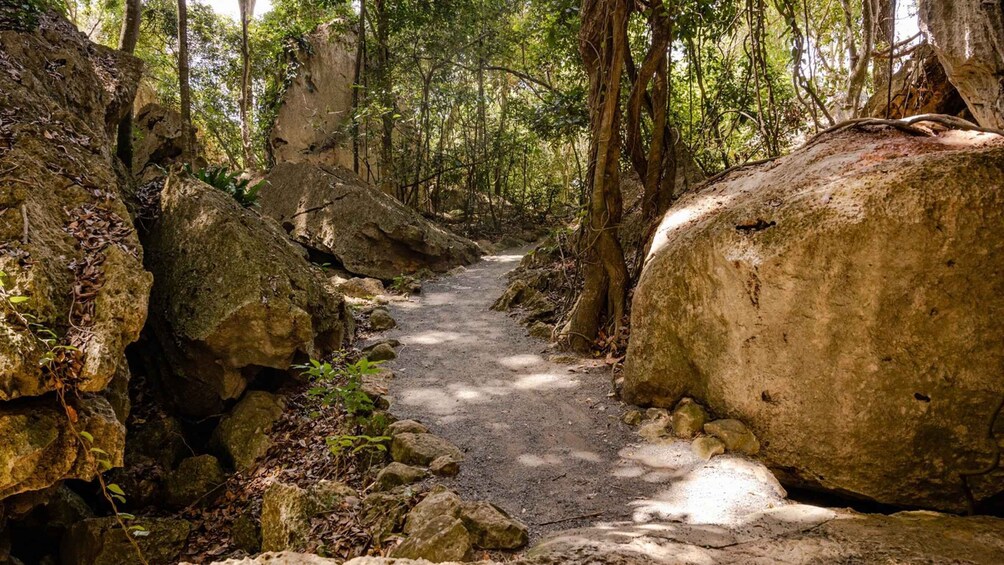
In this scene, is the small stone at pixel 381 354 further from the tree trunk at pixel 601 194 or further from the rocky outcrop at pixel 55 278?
the rocky outcrop at pixel 55 278

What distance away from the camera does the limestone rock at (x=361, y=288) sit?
29.4 ft

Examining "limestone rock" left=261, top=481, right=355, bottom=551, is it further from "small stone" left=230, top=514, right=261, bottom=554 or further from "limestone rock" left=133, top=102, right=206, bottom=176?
"limestone rock" left=133, top=102, right=206, bottom=176

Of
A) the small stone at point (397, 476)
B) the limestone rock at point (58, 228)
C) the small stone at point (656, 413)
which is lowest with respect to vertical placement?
the small stone at point (397, 476)

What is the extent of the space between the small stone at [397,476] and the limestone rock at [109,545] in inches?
66.8

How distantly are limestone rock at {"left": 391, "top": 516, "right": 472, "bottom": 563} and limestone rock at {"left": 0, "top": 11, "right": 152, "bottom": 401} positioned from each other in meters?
2.09

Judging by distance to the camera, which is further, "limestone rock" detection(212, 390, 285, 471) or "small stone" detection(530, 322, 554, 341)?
"small stone" detection(530, 322, 554, 341)

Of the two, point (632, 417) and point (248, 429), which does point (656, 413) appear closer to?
point (632, 417)

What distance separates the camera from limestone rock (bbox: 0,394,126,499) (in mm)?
2768

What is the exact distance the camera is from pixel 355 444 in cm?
444

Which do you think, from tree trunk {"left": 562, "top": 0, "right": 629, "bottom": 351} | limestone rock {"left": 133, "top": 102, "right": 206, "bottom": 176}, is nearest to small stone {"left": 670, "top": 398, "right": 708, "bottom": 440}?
tree trunk {"left": 562, "top": 0, "right": 629, "bottom": 351}

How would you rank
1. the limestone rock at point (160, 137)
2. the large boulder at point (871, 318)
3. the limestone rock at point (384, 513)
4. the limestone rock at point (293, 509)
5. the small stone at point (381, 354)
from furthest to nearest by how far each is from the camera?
1. the limestone rock at point (160, 137)
2. the small stone at point (381, 354)
3. the limestone rock at point (293, 509)
4. the limestone rock at point (384, 513)
5. the large boulder at point (871, 318)

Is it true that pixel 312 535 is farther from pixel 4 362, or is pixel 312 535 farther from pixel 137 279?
pixel 137 279

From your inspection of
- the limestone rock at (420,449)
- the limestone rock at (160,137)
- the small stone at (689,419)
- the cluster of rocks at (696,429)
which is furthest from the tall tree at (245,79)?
the small stone at (689,419)

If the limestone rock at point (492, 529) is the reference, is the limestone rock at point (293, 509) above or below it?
below
